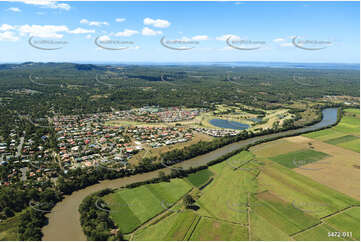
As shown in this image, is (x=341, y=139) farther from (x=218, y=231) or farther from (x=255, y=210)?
(x=218, y=231)

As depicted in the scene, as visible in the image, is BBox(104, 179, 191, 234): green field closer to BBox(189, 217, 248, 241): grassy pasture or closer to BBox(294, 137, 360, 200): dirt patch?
BBox(189, 217, 248, 241): grassy pasture

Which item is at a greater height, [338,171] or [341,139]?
[341,139]

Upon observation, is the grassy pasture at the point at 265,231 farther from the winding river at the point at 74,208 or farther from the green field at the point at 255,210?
the winding river at the point at 74,208

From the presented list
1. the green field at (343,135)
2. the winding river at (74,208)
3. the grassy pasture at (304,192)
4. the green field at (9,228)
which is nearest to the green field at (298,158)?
the grassy pasture at (304,192)

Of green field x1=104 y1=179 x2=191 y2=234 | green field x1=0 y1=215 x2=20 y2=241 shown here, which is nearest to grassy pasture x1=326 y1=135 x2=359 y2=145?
green field x1=104 y1=179 x2=191 y2=234

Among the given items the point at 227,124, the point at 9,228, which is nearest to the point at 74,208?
the point at 9,228

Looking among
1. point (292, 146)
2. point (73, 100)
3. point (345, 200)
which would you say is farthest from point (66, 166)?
point (73, 100)
